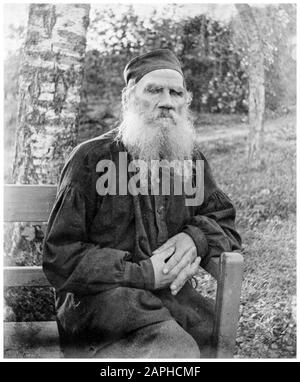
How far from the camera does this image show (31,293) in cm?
327

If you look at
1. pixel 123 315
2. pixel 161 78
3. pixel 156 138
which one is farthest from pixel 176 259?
pixel 161 78

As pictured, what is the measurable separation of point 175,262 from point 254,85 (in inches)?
48.6

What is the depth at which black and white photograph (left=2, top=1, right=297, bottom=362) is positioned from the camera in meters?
2.87

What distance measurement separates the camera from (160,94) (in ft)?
9.70

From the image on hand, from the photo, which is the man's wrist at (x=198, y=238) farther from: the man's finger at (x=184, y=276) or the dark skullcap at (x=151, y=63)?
the dark skullcap at (x=151, y=63)

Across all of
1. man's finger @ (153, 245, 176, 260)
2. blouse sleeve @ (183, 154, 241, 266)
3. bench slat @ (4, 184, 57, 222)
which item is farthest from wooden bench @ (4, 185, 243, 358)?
man's finger @ (153, 245, 176, 260)

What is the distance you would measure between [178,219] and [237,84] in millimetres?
958

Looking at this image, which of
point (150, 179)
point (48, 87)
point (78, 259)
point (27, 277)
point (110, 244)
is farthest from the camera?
point (48, 87)

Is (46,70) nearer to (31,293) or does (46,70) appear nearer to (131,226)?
(131,226)

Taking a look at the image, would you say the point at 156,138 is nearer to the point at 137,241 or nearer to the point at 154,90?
the point at 154,90

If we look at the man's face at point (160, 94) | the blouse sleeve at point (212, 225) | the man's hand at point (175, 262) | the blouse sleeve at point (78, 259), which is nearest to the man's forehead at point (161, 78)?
the man's face at point (160, 94)

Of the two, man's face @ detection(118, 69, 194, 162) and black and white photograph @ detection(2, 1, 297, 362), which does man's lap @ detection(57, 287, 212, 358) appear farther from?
man's face @ detection(118, 69, 194, 162)

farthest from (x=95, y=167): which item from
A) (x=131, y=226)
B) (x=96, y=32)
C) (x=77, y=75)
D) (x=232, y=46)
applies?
(x=232, y=46)

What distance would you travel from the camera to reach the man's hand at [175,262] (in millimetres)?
2926
